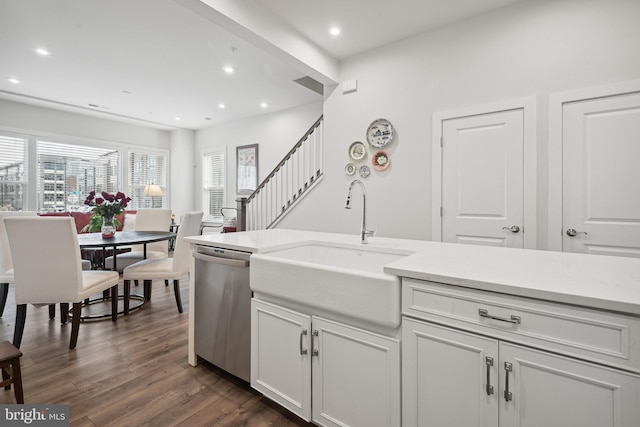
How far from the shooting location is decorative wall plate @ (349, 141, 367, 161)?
145 inches

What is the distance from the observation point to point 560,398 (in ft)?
3.30

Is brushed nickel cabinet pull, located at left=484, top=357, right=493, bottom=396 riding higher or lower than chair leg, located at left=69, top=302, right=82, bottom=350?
higher

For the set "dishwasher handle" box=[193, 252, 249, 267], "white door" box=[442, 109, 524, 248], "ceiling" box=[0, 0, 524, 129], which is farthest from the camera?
"ceiling" box=[0, 0, 524, 129]

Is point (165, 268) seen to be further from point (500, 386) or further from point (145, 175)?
point (145, 175)

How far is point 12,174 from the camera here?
18.9 ft

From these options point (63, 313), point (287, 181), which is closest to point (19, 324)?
point (63, 313)

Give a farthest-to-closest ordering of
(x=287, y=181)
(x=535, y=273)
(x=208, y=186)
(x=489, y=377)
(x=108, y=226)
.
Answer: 1. (x=208, y=186)
2. (x=287, y=181)
3. (x=108, y=226)
4. (x=535, y=273)
5. (x=489, y=377)

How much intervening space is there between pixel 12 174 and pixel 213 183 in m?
3.62

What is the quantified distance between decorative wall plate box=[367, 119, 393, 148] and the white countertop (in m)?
1.93

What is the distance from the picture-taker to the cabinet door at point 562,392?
3.03 feet

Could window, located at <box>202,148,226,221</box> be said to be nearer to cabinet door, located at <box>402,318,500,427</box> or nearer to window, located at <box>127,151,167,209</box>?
window, located at <box>127,151,167,209</box>

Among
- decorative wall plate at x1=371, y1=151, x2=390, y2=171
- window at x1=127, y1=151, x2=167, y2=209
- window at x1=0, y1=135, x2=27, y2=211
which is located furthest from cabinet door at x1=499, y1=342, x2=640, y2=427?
window at x1=127, y1=151, x2=167, y2=209

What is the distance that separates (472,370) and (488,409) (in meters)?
0.13

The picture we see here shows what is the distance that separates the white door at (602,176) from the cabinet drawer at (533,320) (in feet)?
6.81
